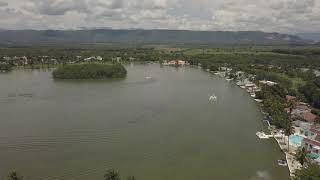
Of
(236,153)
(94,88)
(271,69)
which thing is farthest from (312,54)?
(236,153)

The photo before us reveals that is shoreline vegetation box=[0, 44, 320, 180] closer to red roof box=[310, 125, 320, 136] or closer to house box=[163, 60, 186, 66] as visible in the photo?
red roof box=[310, 125, 320, 136]

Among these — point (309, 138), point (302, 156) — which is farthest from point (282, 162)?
point (309, 138)

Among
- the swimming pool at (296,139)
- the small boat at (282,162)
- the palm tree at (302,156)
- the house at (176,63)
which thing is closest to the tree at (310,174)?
the palm tree at (302,156)

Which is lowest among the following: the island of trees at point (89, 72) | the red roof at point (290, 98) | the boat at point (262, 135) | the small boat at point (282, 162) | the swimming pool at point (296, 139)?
the small boat at point (282, 162)

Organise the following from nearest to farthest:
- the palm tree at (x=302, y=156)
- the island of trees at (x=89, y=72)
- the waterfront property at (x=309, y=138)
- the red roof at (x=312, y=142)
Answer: the palm tree at (x=302, y=156), the waterfront property at (x=309, y=138), the red roof at (x=312, y=142), the island of trees at (x=89, y=72)

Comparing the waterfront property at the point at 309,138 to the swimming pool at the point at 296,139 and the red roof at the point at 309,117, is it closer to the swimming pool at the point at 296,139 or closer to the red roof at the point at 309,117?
the swimming pool at the point at 296,139

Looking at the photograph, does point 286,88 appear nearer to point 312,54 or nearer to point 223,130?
point 223,130
